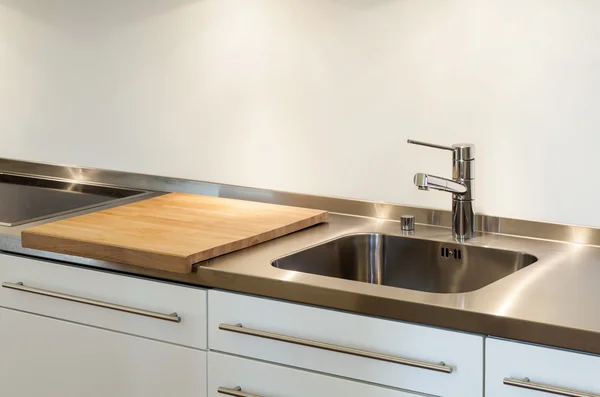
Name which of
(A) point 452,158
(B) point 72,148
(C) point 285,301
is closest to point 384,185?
(A) point 452,158

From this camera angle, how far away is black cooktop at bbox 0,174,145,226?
2.70m

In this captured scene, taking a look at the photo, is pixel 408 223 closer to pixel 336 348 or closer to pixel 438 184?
pixel 438 184

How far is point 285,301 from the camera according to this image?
5.81 feet

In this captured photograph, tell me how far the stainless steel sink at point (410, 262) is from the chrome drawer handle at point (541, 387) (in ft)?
1.62

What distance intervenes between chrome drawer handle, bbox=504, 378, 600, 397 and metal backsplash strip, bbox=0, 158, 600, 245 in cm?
62

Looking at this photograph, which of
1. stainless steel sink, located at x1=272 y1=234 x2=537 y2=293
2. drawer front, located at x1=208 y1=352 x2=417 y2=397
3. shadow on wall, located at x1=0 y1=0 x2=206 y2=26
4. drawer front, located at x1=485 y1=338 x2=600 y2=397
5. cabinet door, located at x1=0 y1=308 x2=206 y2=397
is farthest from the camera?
shadow on wall, located at x1=0 y1=0 x2=206 y2=26

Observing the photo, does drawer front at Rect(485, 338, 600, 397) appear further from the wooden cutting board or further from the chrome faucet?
the wooden cutting board

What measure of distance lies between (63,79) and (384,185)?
116 centimetres

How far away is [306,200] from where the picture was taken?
2426mm

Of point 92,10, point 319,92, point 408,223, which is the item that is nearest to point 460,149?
point 408,223

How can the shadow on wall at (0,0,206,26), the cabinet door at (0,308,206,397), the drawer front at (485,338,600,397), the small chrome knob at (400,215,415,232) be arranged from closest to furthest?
the drawer front at (485,338,600,397)
the cabinet door at (0,308,206,397)
the small chrome knob at (400,215,415,232)
the shadow on wall at (0,0,206,26)

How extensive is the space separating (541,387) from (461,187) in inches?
25.7

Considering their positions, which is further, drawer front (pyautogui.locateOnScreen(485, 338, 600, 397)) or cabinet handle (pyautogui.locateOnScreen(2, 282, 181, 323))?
cabinet handle (pyautogui.locateOnScreen(2, 282, 181, 323))

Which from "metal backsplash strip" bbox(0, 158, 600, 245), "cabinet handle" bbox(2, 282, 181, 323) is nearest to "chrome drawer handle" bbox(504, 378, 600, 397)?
"metal backsplash strip" bbox(0, 158, 600, 245)
